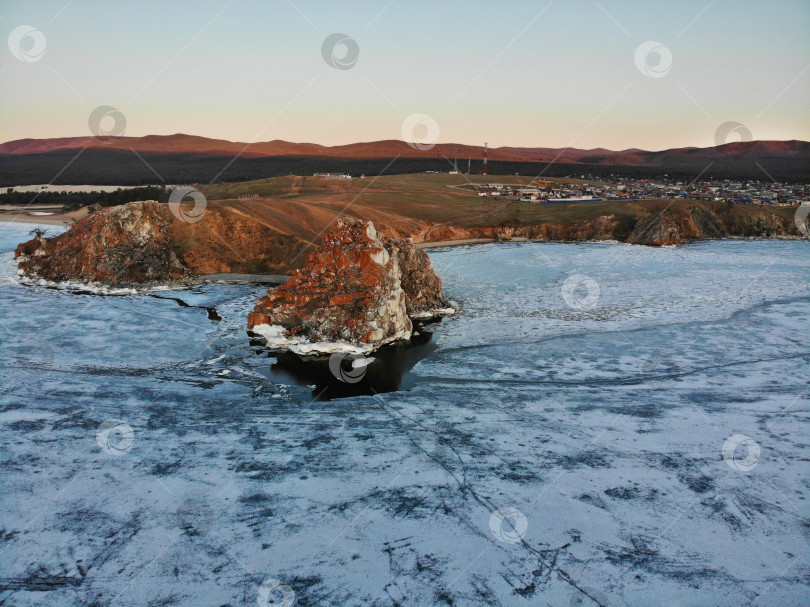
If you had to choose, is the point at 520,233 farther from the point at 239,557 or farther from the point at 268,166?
the point at 268,166

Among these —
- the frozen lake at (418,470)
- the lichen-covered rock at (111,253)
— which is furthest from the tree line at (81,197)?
the frozen lake at (418,470)

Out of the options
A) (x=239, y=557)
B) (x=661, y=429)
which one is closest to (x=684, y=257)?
(x=661, y=429)

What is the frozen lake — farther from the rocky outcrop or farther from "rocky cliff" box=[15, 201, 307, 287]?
"rocky cliff" box=[15, 201, 307, 287]

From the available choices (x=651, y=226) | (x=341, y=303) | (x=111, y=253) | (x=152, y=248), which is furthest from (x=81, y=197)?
(x=651, y=226)

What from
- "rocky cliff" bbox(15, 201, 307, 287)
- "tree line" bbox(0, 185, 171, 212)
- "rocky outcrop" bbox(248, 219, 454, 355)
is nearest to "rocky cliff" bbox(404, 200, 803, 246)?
"rocky cliff" bbox(15, 201, 307, 287)

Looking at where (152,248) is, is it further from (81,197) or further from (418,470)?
(81,197)
